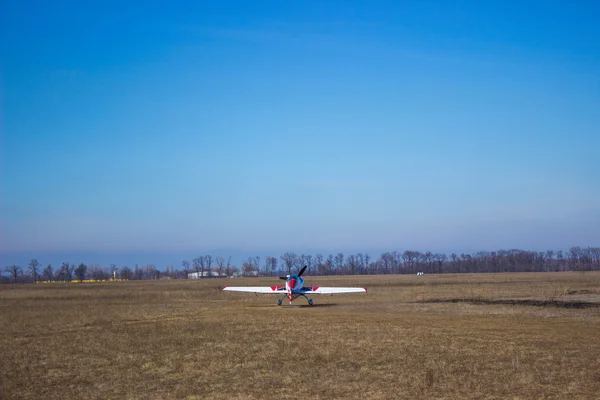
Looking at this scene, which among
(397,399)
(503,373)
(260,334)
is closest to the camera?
(397,399)

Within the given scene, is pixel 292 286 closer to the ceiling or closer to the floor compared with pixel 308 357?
closer to the ceiling

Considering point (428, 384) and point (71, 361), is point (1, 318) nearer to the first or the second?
point (71, 361)

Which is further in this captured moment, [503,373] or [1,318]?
[1,318]

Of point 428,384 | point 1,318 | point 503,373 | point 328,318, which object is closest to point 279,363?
point 428,384

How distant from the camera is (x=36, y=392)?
10.4 m

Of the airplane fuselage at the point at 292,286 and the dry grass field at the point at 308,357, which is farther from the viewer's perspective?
the airplane fuselage at the point at 292,286

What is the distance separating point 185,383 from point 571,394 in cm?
710

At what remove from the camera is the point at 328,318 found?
925 inches

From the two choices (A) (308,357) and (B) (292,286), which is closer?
(A) (308,357)

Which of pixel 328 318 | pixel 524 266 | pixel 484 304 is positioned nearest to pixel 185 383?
pixel 328 318

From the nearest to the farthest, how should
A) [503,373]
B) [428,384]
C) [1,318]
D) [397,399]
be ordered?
[397,399] < [428,384] < [503,373] < [1,318]

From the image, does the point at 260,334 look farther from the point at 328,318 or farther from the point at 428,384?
the point at 428,384

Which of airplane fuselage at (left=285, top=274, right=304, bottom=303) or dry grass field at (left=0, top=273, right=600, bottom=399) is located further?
airplane fuselage at (left=285, top=274, right=304, bottom=303)

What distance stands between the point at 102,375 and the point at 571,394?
363 inches
